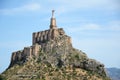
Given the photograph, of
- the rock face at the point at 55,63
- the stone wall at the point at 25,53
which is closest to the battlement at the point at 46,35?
the rock face at the point at 55,63

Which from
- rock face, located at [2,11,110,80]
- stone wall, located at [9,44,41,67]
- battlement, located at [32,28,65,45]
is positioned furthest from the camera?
battlement, located at [32,28,65,45]

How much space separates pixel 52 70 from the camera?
17400 cm

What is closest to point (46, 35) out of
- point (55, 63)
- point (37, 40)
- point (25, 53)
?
point (37, 40)

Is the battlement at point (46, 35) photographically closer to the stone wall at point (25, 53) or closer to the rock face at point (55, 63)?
the rock face at point (55, 63)

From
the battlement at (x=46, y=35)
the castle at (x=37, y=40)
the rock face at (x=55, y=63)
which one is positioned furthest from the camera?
the battlement at (x=46, y=35)

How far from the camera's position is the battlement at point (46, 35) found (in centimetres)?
18088

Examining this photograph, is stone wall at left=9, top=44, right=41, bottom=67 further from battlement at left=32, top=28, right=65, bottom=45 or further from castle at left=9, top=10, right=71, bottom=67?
battlement at left=32, top=28, right=65, bottom=45

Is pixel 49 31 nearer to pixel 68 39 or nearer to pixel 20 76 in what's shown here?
pixel 68 39

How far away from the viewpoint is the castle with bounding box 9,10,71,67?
179250mm

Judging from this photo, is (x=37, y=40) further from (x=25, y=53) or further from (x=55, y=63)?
(x=55, y=63)

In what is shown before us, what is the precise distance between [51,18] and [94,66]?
28.0 meters

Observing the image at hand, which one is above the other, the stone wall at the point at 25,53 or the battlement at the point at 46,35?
the battlement at the point at 46,35

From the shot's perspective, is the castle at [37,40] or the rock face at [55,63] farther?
the castle at [37,40]

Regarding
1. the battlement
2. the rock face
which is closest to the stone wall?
the rock face
